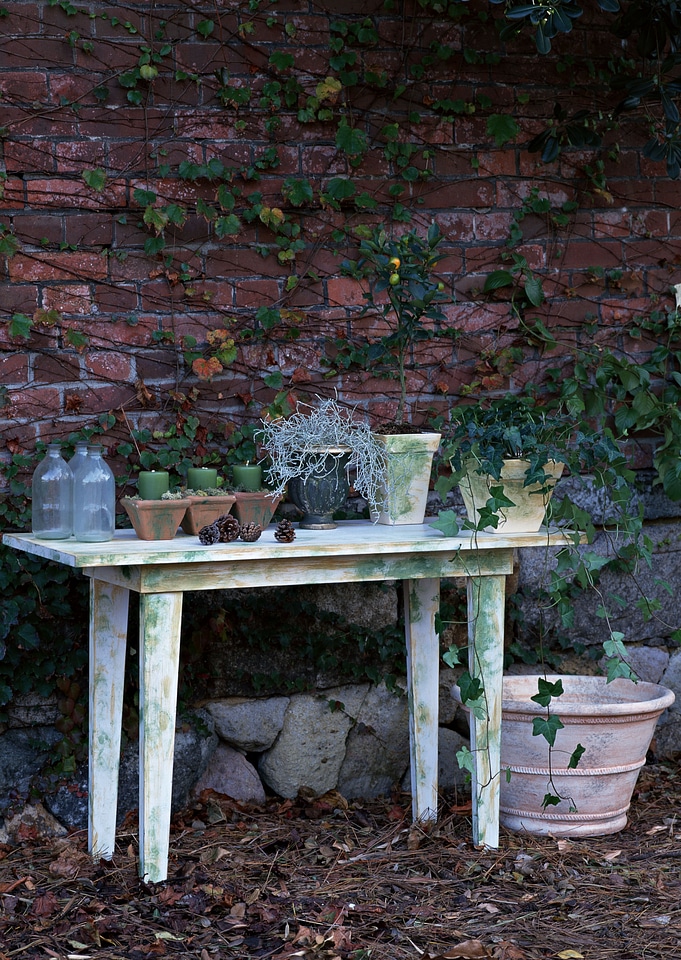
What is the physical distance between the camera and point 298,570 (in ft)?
7.85

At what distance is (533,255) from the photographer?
10.7 ft

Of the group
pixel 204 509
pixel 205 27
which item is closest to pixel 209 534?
pixel 204 509

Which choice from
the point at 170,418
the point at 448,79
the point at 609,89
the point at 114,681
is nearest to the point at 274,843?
the point at 114,681

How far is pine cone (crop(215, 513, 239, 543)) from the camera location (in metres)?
2.35

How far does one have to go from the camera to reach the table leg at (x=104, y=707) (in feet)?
8.36

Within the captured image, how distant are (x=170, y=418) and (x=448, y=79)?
1.28 meters

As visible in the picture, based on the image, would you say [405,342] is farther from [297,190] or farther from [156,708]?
[156,708]

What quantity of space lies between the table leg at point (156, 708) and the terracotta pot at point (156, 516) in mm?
184

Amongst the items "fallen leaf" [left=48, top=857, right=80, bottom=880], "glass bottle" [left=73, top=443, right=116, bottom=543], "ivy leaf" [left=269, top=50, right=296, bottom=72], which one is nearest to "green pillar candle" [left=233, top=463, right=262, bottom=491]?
"glass bottle" [left=73, top=443, right=116, bottom=543]

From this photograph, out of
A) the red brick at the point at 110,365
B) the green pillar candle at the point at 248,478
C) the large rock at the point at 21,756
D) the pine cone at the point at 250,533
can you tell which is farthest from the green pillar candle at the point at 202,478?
the large rock at the point at 21,756

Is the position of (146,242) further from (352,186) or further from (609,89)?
(609,89)

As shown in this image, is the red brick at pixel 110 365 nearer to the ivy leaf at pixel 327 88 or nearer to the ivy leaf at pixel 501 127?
the ivy leaf at pixel 327 88

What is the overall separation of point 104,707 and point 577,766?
45.8 inches

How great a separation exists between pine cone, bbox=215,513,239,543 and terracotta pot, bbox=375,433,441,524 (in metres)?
0.48
